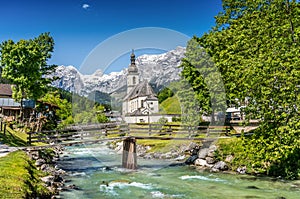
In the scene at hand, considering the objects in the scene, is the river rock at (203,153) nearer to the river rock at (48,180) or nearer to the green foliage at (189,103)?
the green foliage at (189,103)

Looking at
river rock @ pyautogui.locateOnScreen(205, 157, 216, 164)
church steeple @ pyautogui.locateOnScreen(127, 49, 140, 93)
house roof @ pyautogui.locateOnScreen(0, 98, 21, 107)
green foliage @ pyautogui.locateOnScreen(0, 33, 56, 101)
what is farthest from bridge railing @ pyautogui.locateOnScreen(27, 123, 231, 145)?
church steeple @ pyautogui.locateOnScreen(127, 49, 140, 93)

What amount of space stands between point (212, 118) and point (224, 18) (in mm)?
10784

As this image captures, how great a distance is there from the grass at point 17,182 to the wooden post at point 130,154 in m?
8.89

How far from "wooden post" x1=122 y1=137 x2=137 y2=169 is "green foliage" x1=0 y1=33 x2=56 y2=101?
20698 millimetres

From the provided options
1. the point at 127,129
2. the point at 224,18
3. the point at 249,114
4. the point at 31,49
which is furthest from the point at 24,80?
the point at 249,114

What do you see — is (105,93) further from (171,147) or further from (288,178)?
(288,178)

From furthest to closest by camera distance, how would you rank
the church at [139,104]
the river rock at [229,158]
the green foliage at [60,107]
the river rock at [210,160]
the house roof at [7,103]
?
1. the green foliage at [60,107]
2. the church at [139,104]
3. the house roof at [7,103]
4. the river rock at [210,160]
5. the river rock at [229,158]

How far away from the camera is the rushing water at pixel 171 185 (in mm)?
15250

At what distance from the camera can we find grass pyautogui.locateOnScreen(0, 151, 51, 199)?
35.4 feet

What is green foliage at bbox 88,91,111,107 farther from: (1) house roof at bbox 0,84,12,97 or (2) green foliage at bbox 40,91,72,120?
(1) house roof at bbox 0,84,12,97

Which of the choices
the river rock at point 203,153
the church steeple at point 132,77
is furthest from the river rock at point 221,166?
the church steeple at point 132,77

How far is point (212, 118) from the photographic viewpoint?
31234 millimetres

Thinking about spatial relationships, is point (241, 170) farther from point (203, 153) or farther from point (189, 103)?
point (189, 103)

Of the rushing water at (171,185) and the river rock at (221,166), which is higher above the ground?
the river rock at (221,166)
